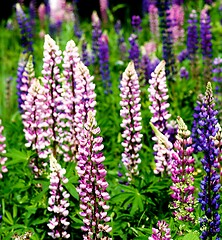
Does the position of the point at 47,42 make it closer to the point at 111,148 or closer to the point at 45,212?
the point at 45,212

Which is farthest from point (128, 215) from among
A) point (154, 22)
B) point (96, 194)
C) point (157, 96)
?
point (154, 22)

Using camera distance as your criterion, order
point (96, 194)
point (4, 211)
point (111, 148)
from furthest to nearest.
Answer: point (111, 148) < point (4, 211) < point (96, 194)

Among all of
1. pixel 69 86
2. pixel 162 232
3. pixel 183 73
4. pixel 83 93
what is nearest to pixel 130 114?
pixel 83 93

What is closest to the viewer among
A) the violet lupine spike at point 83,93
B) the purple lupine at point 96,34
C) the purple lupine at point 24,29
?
the violet lupine spike at point 83,93

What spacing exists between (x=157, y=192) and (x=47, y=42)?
1.36 m

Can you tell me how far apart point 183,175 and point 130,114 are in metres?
0.88

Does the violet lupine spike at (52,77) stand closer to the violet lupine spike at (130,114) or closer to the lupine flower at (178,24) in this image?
the violet lupine spike at (130,114)

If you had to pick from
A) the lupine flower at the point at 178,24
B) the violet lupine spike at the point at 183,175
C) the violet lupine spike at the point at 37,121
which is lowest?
the violet lupine spike at the point at 183,175

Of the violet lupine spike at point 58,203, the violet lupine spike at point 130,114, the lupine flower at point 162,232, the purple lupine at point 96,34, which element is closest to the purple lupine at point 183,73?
the purple lupine at point 96,34

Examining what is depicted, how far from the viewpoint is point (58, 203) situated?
3846mm

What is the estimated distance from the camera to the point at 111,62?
8477mm

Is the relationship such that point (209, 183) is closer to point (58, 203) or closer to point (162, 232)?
point (162, 232)

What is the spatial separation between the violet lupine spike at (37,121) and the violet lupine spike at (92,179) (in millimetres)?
802

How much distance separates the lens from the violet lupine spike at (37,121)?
14.1 ft
